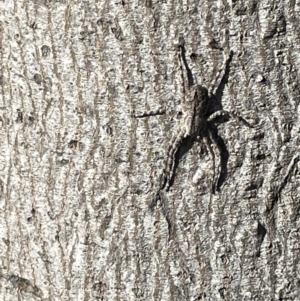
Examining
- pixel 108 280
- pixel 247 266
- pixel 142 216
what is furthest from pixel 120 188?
pixel 247 266

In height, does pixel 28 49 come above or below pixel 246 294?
above

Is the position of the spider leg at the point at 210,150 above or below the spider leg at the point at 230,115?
below

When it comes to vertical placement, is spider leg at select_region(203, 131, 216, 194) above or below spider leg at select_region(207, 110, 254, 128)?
below

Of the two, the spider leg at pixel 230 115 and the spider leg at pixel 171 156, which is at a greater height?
the spider leg at pixel 230 115

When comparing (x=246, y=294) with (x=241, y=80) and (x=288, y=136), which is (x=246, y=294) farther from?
(x=241, y=80)

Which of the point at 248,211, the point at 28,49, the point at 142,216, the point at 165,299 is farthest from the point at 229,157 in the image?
the point at 28,49

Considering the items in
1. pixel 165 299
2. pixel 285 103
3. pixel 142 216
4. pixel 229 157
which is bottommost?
pixel 165 299

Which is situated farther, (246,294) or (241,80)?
(246,294)

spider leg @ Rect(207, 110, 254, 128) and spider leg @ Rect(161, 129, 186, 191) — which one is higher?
spider leg @ Rect(207, 110, 254, 128)
